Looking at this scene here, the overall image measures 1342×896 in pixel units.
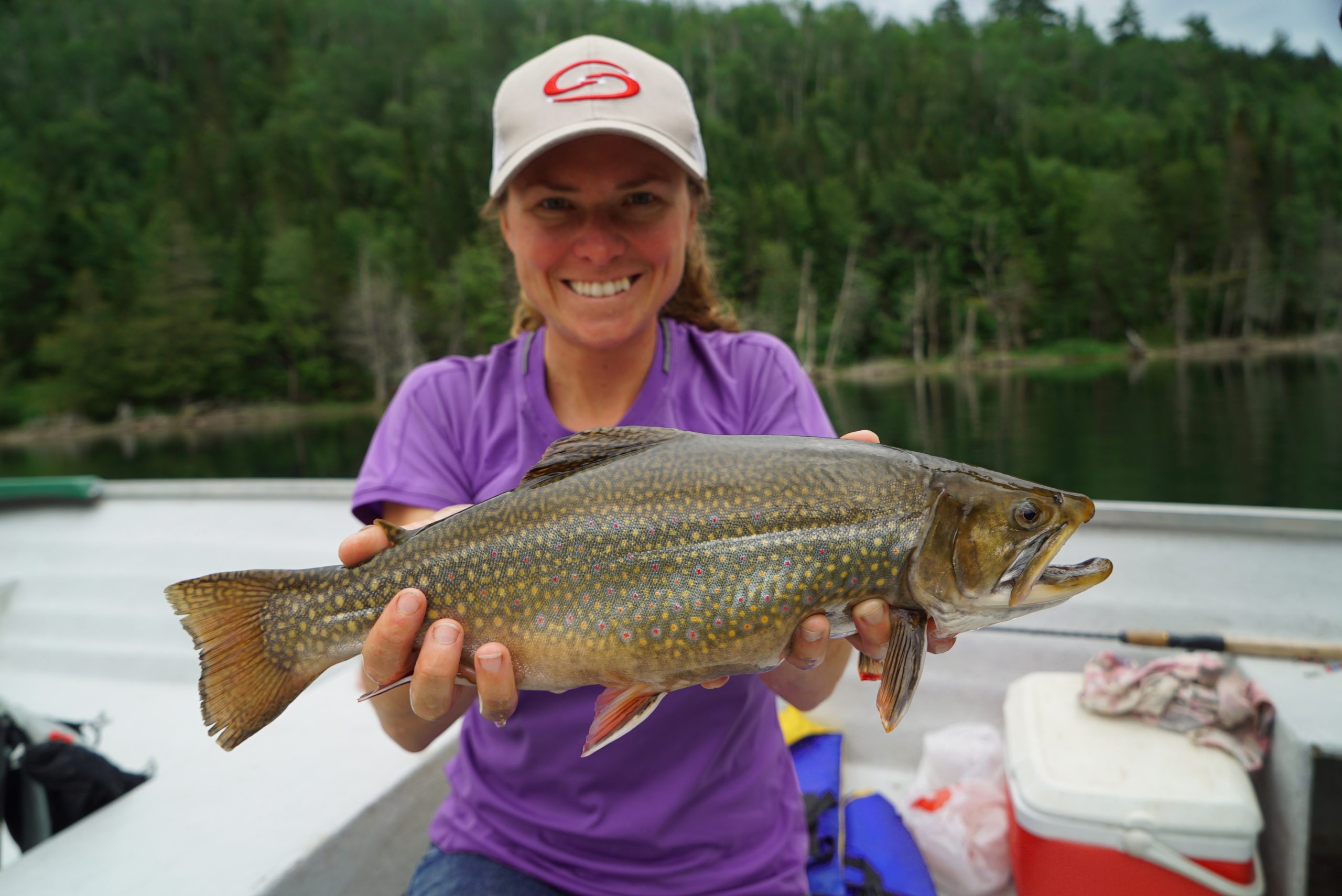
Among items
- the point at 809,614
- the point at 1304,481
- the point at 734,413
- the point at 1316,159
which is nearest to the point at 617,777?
the point at 809,614

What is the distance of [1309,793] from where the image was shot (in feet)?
9.57

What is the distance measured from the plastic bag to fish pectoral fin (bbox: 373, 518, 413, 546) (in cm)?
280

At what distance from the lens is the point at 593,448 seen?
2111 millimetres

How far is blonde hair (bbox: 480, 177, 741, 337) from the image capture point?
3.02 metres

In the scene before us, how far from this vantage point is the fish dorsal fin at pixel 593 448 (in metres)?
2.08

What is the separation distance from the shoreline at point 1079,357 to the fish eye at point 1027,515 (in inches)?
2073

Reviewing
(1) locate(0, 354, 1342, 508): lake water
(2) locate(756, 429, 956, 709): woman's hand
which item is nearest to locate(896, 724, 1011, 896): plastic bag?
(2) locate(756, 429, 956, 709): woman's hand

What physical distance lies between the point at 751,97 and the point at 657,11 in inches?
1055

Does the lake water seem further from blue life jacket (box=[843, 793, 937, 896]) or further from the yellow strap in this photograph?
blue life jacket (box=[843, 793, 937, 896])

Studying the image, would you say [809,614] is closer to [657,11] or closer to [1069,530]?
[1069,530]

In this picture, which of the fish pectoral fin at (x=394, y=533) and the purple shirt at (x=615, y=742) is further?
the purple shirt at (x=615, y=742)

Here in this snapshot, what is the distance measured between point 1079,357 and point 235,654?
219ft

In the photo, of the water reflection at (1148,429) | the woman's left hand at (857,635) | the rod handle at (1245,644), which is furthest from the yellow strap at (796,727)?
the water reflection at (1148,429)

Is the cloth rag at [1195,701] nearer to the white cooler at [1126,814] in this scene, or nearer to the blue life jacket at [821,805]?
the white cooler at [1126,814]
